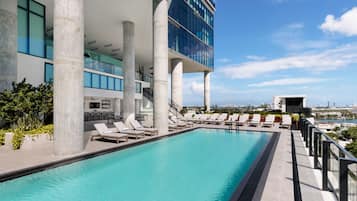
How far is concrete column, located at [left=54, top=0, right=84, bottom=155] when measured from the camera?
674 centimetres

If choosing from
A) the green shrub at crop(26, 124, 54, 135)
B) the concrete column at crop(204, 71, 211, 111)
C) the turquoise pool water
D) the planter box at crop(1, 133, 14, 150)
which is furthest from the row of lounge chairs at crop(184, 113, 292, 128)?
the planter box at crop(1, 133, 14, 150)

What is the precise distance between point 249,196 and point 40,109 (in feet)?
26.4

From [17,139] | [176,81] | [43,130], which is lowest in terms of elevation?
[17,139]

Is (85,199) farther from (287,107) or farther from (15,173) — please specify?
(287,107)

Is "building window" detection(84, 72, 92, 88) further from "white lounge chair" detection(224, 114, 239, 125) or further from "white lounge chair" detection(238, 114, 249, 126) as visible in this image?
"white lounge chair" detection(238, 114, 249, 126)

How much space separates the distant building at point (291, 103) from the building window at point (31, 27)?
78.8 ft

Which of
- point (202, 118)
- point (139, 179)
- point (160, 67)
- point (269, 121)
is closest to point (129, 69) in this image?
point (160, 67)

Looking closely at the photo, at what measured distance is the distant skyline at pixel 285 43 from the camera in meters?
Result: 18.9

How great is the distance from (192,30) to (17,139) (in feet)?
69.7

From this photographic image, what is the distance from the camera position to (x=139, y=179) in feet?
Answer: 17.4

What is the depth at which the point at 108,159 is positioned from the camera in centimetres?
702

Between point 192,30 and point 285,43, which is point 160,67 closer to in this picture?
point 192,30

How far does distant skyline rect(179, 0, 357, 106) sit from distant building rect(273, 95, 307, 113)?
1117mm

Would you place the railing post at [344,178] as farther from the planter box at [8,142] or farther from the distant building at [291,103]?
the distant building at [291,103]
